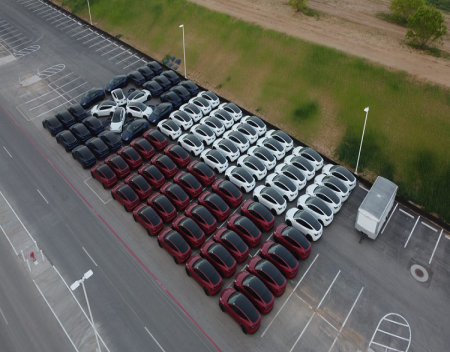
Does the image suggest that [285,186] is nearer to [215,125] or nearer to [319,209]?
[319,209]

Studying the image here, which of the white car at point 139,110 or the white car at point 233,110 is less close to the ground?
the white car at point 233,110

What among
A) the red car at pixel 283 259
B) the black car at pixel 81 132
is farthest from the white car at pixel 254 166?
the black car at pixel 81 132

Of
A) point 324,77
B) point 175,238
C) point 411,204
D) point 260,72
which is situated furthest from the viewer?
point 260,72

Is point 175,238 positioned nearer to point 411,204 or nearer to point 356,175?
point 356,175

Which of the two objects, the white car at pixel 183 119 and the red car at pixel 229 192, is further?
the white car at pixel 183 119

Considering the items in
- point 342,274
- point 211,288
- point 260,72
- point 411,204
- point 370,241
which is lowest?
point 211,288

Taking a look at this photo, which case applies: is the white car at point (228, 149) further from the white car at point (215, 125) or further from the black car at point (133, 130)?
the black car at point (133, 130)

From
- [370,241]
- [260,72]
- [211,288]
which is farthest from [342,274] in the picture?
[260,72]
